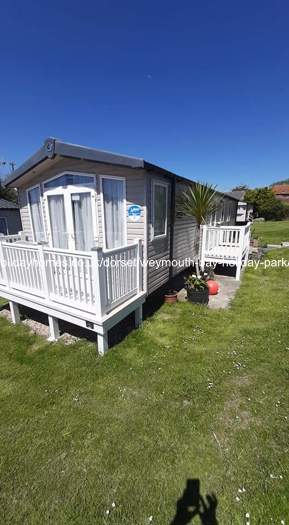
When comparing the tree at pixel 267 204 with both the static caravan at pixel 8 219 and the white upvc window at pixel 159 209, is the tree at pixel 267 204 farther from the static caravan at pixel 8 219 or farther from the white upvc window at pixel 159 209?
the white upvc window at pixel 159 209

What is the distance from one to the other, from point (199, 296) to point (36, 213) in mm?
5043

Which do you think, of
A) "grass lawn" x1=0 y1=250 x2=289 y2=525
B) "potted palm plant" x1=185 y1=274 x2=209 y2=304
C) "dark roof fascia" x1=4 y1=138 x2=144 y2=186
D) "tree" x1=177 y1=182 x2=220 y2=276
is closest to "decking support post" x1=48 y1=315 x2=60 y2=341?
"grass lawn" x1=0 y1=250 x2=289 y2=525

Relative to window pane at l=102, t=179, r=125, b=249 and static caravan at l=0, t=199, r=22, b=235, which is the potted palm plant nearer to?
window pane at l=102, t=179, r=125, b=249

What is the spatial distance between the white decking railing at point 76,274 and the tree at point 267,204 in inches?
1404

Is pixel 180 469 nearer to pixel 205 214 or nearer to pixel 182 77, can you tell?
pixel 205 214

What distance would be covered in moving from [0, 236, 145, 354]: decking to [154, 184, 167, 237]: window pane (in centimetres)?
99

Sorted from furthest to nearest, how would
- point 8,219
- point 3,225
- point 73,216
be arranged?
point 8,219 < point 3,225 < point 73,216

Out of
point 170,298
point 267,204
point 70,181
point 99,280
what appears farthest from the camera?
point 267,204

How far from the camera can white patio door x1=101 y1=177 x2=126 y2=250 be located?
4.77m

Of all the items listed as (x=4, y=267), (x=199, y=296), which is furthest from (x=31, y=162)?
(x=199, y=296)

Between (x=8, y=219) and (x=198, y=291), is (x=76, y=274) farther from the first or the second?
(x=8, y=219)

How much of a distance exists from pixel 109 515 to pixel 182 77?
46.2 ft

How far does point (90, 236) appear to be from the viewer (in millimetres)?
5160

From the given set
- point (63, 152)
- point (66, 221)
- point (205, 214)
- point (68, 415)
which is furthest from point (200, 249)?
point (68, 415)
